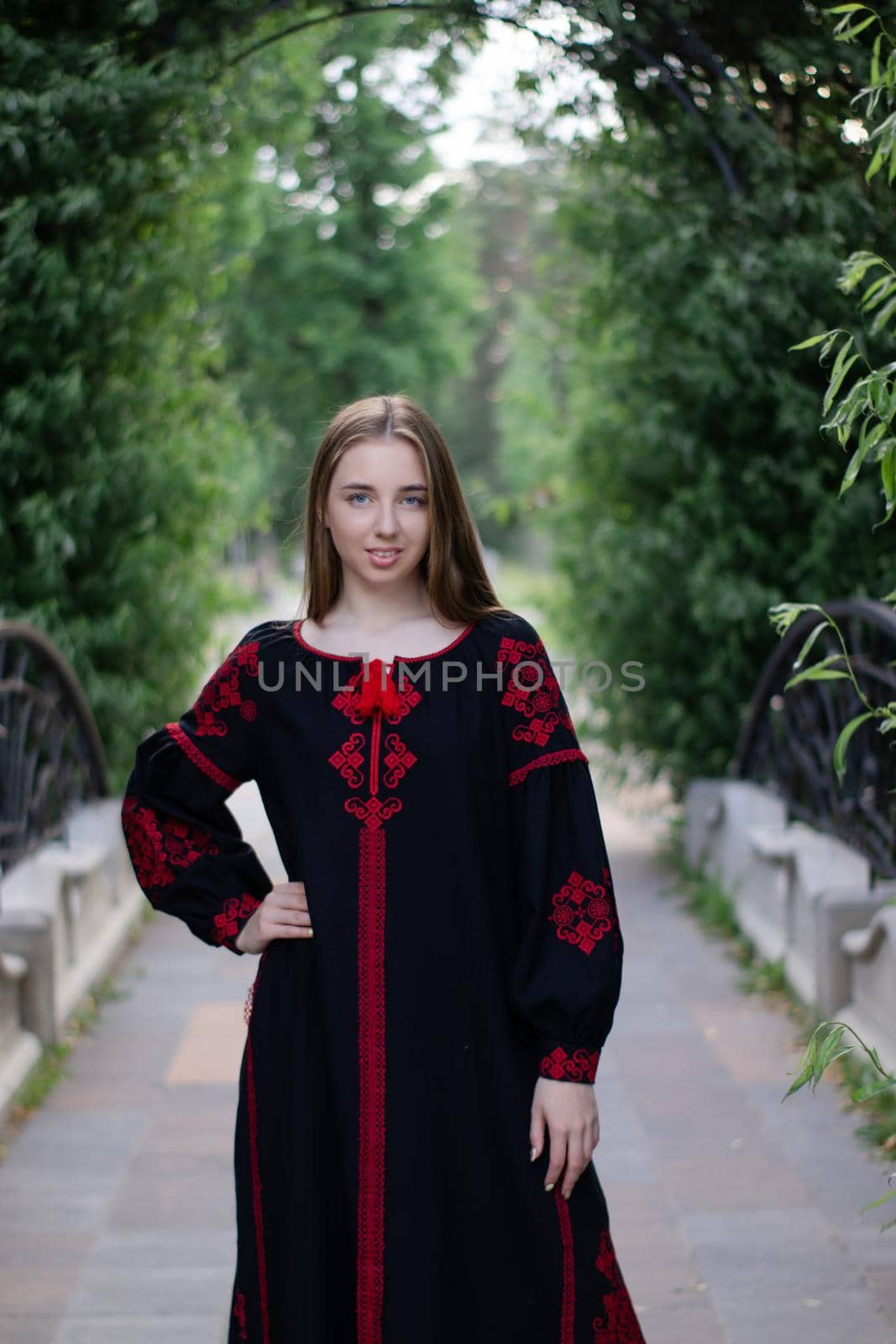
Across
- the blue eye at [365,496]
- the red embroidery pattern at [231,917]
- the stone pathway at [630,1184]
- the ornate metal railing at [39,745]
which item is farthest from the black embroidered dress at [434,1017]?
the ornate metal railing at [39,745]

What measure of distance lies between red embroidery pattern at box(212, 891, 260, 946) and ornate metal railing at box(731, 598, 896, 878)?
2403 mm

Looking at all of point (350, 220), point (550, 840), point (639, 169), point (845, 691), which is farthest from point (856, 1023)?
point (350, 220)

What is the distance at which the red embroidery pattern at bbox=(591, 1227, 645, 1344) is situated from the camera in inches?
74.8

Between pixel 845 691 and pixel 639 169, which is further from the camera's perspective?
pixel 639 169

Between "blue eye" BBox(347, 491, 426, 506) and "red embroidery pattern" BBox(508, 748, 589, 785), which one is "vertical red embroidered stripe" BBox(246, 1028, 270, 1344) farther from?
"blue eye" BBox(347, 491, 426, 506)

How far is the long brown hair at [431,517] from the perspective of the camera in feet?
6.53

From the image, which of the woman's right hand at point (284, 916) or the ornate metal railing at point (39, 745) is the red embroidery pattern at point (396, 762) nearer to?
the woman's right hand at point (284, 916)

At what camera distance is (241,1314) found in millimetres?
1992

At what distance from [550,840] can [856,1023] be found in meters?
2.59

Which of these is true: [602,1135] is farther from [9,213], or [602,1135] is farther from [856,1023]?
[9,213]

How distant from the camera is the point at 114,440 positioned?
19.2ft

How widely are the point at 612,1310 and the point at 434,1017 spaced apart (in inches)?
18.4

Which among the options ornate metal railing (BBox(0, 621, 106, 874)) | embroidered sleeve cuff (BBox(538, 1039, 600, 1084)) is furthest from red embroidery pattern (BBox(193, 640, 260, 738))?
ornate metal railing (BBox(0, 621, 106, 874))

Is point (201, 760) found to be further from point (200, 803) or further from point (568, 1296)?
point (568, 1296)
